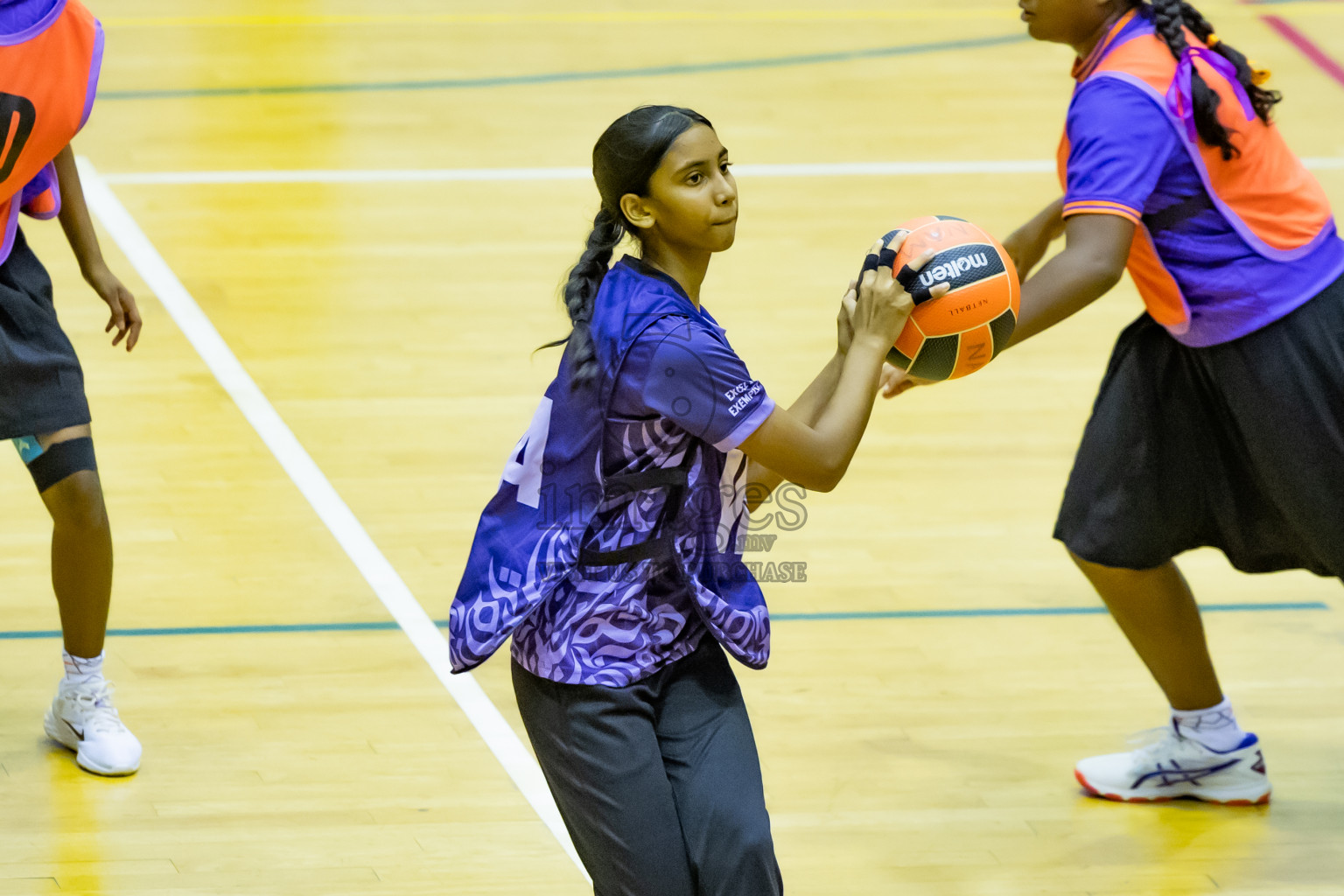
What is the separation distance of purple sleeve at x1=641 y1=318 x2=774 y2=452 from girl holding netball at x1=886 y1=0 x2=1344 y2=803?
864mm

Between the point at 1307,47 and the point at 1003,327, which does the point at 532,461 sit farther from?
the point at 1307,47

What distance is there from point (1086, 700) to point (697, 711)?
1805 mm

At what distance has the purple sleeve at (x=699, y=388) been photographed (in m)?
2.59

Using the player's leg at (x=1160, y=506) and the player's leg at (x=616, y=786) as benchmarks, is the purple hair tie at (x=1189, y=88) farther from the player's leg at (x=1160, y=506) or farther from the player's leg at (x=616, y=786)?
the player's leg at (x=616, y=786)

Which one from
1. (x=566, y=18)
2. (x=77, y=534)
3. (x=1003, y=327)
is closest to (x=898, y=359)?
(x=1003, y=327)

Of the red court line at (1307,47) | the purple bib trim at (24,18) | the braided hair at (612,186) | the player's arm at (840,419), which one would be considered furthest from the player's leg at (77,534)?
the red court line at (1307,47)

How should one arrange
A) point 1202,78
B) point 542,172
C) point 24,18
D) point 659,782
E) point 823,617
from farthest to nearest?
point 542,172 → point 823,617 → point 24,18 → point 1202,78 → point 659,782

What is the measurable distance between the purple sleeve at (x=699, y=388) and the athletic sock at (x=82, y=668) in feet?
6.24

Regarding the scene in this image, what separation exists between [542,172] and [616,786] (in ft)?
18.1

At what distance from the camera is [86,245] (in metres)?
3.88

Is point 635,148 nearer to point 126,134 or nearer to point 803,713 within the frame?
point 803,713

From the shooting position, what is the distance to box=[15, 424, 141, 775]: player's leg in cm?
376

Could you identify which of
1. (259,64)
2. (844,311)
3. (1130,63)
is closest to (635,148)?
(844,311)

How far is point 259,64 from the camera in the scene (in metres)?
9.26
